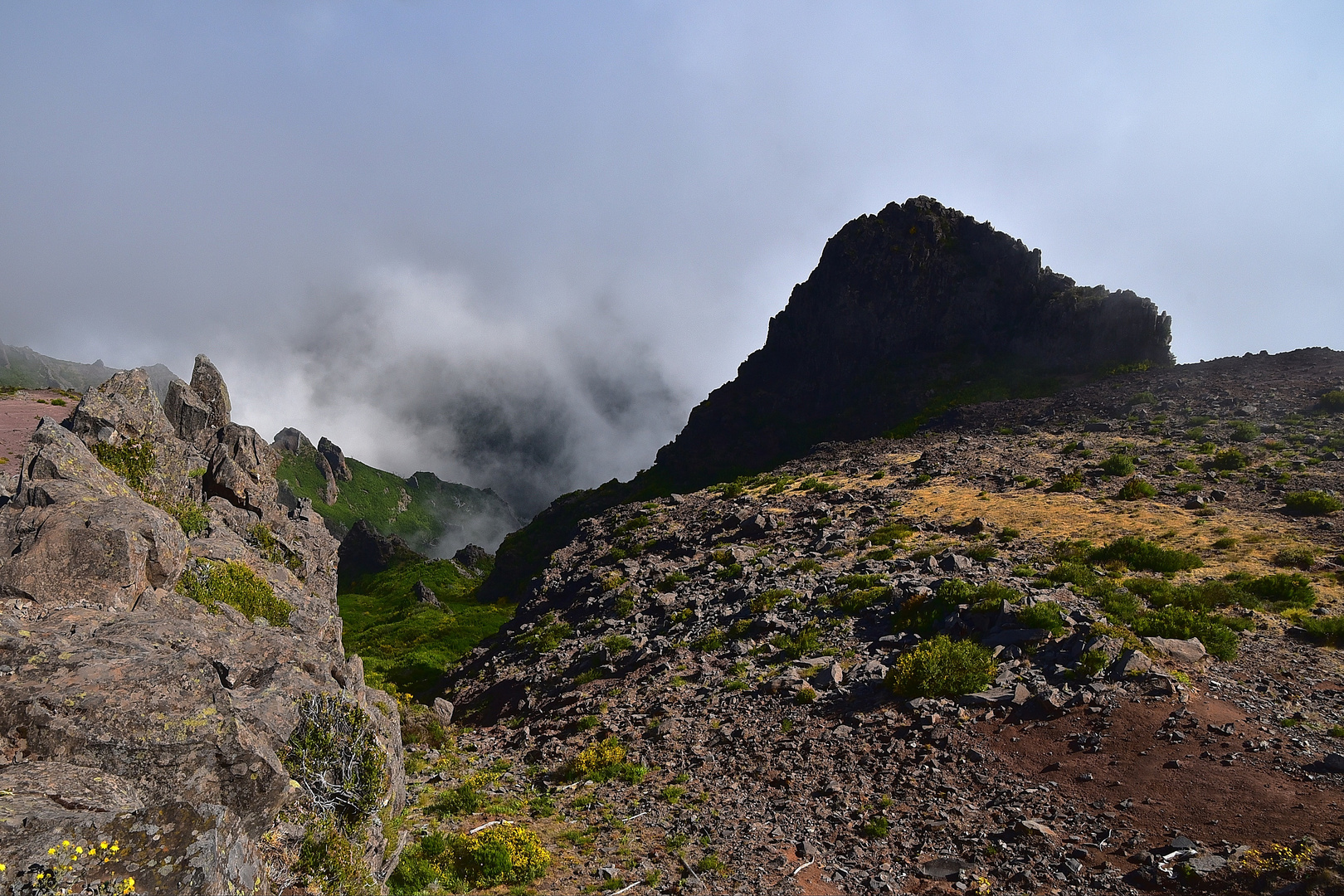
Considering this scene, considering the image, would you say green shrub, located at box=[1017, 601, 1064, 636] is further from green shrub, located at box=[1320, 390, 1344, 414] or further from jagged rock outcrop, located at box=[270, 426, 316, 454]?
jagged rock outcrop, located at box=[270, 426, 316, 454]

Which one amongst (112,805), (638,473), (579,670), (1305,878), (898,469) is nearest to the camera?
(112,805)

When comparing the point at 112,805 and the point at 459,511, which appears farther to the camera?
the point at 459,511

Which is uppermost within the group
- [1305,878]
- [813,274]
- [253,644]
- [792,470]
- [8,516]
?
[813,274]

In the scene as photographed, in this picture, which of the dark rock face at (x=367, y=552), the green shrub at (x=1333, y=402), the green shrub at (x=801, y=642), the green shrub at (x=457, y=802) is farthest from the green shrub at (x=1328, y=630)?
the dark rock face at (x=367, y=552)

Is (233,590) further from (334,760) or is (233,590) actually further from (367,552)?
(367,552)

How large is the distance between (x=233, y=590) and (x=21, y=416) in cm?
3535

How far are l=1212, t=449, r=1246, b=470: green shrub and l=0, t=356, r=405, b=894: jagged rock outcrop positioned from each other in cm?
4159

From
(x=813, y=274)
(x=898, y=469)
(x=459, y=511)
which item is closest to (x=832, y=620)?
(x=898, y=469)

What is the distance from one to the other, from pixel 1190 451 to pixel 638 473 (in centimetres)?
6050

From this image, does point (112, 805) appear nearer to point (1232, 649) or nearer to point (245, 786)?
point (245, 786)

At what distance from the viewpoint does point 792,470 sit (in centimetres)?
5584

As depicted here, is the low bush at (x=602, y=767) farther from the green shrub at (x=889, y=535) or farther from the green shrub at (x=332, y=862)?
the green shrub at (x=889, y=535)

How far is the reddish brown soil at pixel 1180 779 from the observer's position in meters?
10.1

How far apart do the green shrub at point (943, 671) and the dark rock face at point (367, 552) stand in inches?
3947
